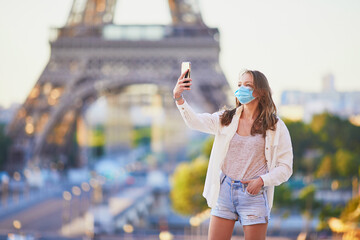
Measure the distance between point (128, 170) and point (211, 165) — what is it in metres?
31.8

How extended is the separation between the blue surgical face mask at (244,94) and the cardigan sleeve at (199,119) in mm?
194

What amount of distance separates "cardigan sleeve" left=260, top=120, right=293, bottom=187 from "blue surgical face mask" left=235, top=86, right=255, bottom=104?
226 millimetres

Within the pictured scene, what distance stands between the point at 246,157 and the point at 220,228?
1.39 ft

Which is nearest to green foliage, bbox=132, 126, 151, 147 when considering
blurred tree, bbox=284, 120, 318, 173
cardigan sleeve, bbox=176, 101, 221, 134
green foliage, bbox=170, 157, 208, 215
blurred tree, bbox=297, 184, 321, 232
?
blurred tree, bbox=284, 120, 318, 173

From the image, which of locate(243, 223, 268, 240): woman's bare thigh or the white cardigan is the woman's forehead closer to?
the white cardigan

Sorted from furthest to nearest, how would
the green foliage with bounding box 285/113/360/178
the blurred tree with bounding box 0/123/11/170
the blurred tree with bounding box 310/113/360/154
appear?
the blurred tree with bounding box 310/113/360/154, the blurred tree with bounding box 0/123/11/170, the green foliage with bounding box 285/113/360/178

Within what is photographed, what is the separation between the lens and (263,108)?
2.82 m

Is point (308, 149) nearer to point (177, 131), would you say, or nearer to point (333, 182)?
point (333, 182)

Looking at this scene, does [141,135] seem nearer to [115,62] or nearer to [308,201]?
[115,62]

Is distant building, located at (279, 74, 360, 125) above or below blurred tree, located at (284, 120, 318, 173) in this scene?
below

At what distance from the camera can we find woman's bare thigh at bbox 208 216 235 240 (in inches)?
109

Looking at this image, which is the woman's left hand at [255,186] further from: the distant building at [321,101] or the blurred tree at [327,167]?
the distant building at [321,101]

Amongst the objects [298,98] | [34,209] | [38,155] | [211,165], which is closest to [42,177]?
[38,155]

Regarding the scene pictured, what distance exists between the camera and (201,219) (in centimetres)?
1727
